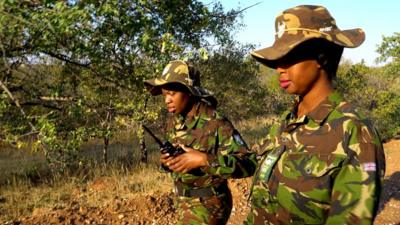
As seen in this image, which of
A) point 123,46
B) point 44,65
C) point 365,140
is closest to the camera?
point 365,140

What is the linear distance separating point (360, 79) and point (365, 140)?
16.0 metres

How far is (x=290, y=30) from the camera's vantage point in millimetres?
1742

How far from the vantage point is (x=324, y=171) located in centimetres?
160

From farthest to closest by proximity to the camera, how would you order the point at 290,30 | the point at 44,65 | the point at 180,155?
1. the point at 44,65
2. the point at 180,155
3. the point at 290,30

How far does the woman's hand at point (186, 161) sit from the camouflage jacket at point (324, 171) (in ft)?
2.55

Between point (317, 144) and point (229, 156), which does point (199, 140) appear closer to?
point (229, 156)

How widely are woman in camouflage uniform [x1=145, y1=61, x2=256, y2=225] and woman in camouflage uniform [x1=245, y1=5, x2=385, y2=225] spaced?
43.3 inches

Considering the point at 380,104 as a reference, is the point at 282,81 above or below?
above

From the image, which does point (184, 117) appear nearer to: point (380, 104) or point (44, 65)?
point (44, 65)

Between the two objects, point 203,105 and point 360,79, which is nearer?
point 203,105

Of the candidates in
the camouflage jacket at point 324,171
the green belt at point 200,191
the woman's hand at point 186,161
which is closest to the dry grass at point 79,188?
the green belt at point 200,191

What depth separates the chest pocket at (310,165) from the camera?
158 centimetres

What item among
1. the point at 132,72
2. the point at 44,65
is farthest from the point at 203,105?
the point at 44,65

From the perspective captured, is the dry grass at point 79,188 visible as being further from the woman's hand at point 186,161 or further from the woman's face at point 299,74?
the woman's face at point 299,74
